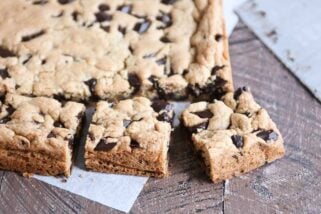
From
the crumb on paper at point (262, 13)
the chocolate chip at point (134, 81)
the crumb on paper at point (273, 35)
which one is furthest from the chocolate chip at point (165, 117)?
the crumb on paper at point (262, 13)

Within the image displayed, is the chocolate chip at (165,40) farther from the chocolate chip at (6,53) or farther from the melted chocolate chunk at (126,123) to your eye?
the chocolate chip at (6,53)

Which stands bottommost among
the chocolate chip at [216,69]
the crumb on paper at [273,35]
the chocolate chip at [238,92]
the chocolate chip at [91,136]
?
the chocolate chip at [91,136]

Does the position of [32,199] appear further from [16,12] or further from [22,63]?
[16,12]

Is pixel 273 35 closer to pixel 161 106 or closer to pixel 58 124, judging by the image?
pixel 161 106

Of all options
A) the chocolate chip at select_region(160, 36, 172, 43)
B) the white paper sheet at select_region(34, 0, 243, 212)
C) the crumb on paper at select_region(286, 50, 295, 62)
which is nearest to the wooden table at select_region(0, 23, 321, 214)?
the white paper sheet at select_region(34, 0, 243, 212)

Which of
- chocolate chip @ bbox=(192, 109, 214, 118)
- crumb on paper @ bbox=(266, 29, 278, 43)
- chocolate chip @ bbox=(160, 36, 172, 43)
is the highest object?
chocolate chip @ bbox=(160, 36, 172, 43)

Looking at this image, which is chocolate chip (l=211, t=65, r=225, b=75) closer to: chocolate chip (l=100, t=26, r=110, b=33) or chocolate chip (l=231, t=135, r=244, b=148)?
chocolate chip (l=231, t=135, r=244, b=148)

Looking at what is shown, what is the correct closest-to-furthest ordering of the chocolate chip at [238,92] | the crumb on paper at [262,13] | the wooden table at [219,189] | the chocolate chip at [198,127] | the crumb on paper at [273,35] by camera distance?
the wooden table at [219,189], the chocolate chip at [198,127], the chocolate chip at [238,92], the crumb on paper at [273,35], the crumb on paper at [262,13]
